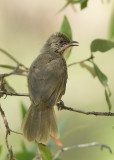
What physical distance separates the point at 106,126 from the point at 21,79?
1962mm

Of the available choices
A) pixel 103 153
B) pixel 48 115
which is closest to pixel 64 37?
pixel 48 115

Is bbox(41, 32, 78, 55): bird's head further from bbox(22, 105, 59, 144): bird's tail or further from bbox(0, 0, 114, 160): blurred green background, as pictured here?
bbox(0, 0, 114, 160): blurred green background

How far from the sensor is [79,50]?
9.37 meters

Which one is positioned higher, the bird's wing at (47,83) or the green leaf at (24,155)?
the bird's wing at (47,83)

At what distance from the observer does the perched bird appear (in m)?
4.72

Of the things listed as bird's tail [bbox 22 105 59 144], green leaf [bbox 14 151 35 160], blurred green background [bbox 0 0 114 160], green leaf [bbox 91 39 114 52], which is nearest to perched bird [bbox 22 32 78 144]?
bird's tail [bbox 22 105 59 144]

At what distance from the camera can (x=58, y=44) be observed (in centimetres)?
596

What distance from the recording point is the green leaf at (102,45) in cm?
453

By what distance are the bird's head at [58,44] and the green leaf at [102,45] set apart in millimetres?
1084

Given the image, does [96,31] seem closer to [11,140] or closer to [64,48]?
[11,140]

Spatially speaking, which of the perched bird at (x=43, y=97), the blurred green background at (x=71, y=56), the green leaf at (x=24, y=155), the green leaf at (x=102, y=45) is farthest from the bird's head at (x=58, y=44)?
the blurred green background at (x=71, y=56)

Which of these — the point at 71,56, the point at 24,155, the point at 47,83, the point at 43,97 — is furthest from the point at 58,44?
the point at 71,56

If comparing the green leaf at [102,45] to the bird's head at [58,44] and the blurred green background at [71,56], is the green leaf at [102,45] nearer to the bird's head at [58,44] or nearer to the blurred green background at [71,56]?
the bird's head at [58,44]

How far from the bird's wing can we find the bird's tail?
0.58 ft
